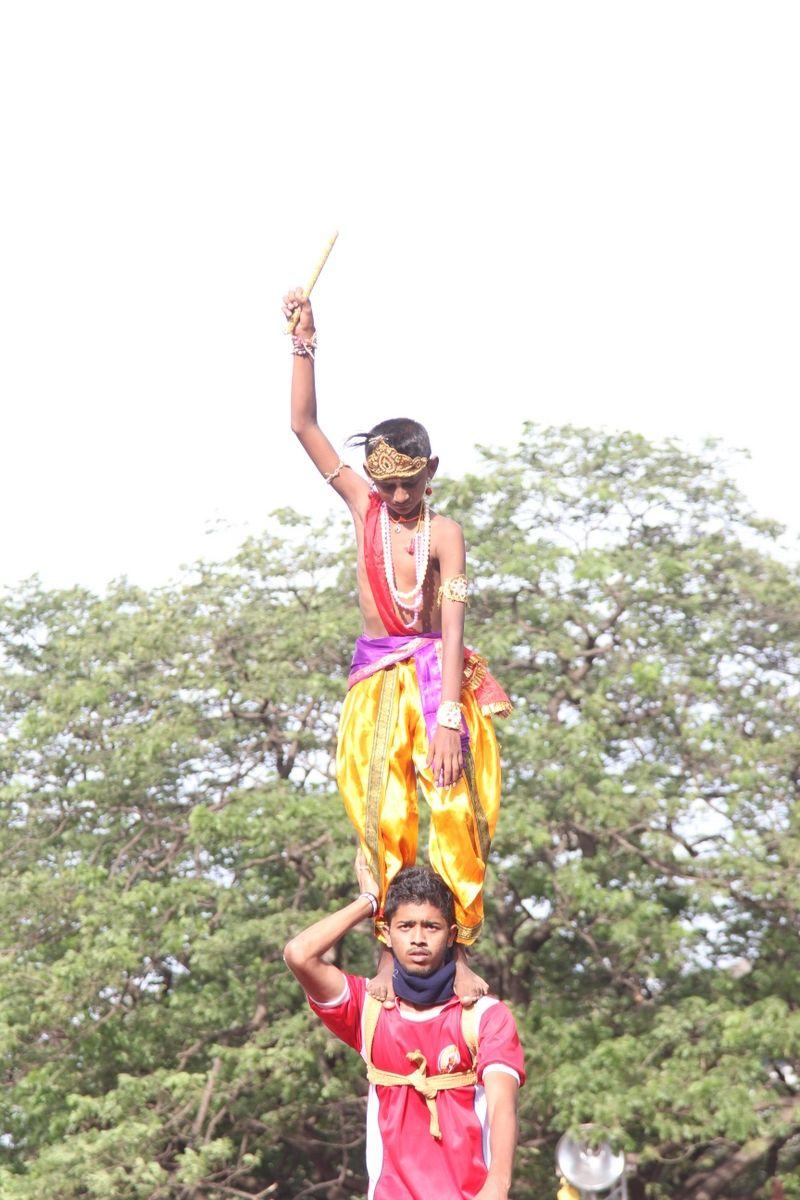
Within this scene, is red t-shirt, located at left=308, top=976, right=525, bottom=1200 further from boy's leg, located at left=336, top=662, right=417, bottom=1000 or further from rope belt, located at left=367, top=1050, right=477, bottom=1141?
boy's leg, located at left=336, top=662, right=417, bottom=1000

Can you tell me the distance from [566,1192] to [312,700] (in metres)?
6.87

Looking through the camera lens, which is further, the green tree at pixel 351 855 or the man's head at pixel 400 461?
the green tree at pixel 351 855

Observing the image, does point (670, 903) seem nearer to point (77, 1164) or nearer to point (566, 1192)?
point (77, 1164)

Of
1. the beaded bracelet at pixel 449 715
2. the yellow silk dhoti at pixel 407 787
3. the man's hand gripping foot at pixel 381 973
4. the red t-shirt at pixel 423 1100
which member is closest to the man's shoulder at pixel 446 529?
the yellow silk dhoti at pixel 407 787

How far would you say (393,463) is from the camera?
5.68 metres

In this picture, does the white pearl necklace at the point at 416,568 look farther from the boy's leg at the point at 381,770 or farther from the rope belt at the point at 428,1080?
the rope belt at the point at 428,1080

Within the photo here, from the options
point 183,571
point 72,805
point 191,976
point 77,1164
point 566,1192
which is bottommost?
point 566,1192

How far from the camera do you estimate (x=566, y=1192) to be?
8914 millimetres

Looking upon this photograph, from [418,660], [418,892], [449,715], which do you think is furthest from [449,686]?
[418,892]

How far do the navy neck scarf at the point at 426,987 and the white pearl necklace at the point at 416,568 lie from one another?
114 cm

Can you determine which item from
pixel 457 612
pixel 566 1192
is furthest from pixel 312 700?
pixel 457 612

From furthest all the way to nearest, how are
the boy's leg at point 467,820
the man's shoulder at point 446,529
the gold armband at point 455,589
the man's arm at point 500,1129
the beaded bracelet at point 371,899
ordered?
the man's shoulder at point 446,529 < the gold armband at point 455,589 < the boy's leg at point 467,820 < the beaded bracelet at point 371,899 < the man's arm at point 500,1129

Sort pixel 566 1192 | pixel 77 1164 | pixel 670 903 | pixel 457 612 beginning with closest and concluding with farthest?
pixel 457 612 < pixel 566 1192 < pixel 77 1164 < pixel 670 903

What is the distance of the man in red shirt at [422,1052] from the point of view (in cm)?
498
